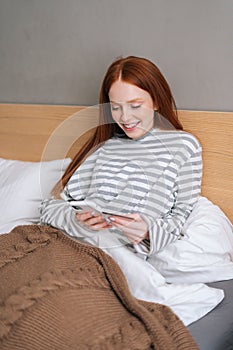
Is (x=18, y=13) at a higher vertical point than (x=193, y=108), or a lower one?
higher

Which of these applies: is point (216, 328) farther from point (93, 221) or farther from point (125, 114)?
point (125, 114)

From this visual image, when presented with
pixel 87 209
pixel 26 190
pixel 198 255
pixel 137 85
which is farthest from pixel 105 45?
pixel 198 255

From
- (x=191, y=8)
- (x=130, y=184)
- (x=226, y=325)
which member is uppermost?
(x=191, y=8)

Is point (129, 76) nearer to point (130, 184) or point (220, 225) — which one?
point (130, 184)

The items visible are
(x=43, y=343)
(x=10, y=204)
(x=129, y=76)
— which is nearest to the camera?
(x=43, y=343)

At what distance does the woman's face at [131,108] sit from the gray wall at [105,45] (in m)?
0.24

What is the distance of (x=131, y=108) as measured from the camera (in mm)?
1368

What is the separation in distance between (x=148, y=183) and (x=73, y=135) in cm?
53

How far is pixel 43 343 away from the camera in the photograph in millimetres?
942

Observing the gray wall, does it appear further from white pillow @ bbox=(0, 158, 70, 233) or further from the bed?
white pillow @ bbox=(0, 158, 70, 233)

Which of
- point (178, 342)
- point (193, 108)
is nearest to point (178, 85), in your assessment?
point (193, 108)

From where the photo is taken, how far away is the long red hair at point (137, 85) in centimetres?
137

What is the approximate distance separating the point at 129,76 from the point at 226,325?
689mm

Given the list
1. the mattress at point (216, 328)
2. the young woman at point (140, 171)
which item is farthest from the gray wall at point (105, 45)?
the mattress at point (216, 328)
